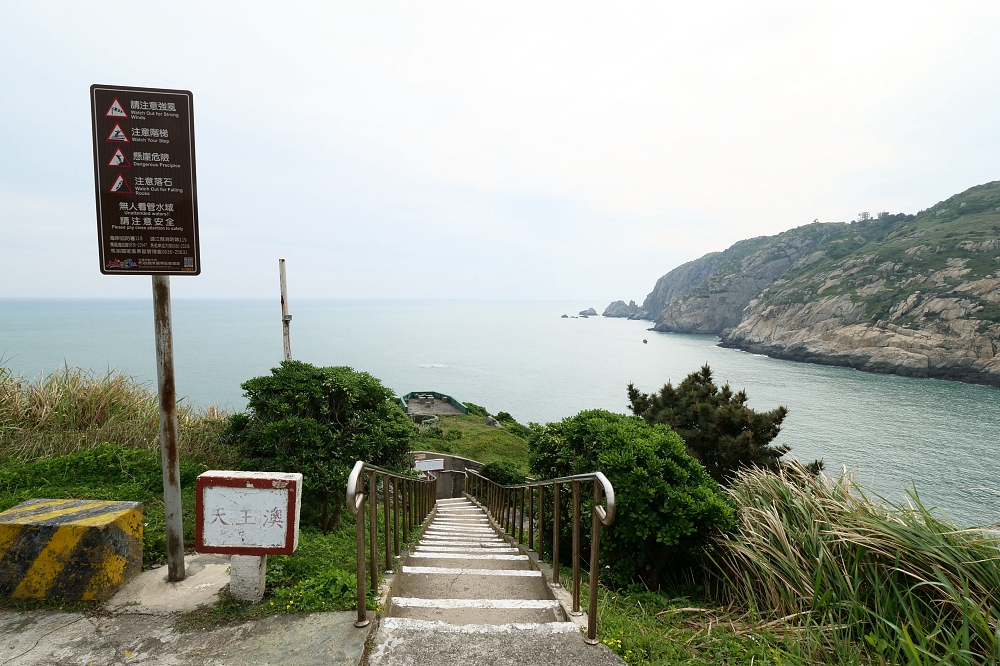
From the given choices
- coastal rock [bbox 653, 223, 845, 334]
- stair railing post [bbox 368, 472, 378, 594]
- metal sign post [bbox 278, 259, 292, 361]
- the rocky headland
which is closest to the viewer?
stair railing post [bbox 368, 472, 378, 594]

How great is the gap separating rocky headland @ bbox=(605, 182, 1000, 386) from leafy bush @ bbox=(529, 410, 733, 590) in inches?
2703

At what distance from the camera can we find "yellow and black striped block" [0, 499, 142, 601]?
290cm

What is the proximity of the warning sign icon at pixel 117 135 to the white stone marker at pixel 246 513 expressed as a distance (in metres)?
2.17

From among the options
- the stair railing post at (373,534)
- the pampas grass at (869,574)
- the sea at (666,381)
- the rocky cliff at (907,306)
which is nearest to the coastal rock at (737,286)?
the sea at (666,381)

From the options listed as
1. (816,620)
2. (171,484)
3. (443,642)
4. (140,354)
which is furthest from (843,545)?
(140,354)

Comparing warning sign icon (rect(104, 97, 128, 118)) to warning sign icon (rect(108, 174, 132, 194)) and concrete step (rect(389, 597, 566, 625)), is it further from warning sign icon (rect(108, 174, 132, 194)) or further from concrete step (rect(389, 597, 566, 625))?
concrete step (rect(389, 597, 566, 625))

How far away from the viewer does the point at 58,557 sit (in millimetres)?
2904

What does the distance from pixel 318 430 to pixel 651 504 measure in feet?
11.0

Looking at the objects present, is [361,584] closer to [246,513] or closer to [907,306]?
[246,513]

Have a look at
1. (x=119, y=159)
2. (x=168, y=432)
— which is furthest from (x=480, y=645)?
(x=119, y=159)

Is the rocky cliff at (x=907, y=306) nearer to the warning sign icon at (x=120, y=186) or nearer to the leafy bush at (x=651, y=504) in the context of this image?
the leafy bush at (x=651, y=504)

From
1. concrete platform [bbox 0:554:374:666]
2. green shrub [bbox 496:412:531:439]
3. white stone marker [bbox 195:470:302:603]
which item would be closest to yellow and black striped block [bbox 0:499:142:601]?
concrete platform [bbox 0:554:374:666]

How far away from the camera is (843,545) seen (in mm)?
3482

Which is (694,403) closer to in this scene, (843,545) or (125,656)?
(843,545)
